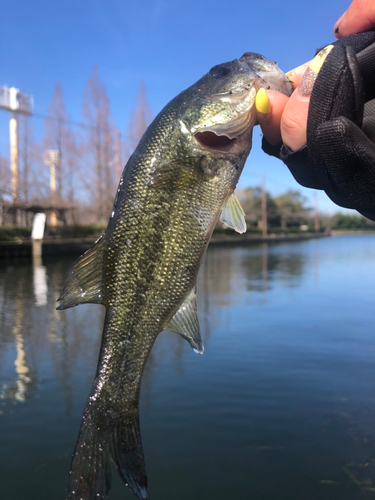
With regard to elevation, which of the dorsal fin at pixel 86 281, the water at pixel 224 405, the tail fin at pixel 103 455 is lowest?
the water at pixel 224 405

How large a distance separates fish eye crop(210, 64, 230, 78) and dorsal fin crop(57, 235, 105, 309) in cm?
97

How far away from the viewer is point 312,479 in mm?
3289

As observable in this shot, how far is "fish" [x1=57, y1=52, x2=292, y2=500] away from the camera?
195 cm

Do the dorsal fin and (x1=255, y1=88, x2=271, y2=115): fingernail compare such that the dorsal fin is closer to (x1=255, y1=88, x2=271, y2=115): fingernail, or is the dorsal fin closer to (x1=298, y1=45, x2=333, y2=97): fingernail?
(x1=255, y1=88, x2=271, y2=115): fingernail

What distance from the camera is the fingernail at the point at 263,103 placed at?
187 centimetres

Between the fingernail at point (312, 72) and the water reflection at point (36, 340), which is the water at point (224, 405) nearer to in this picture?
the water reflection at point (36, 340)

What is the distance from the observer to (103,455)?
188cm

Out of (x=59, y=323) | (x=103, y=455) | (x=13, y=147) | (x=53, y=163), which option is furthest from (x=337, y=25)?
(x=53, y=163)

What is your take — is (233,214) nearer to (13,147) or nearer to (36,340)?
(36,340)

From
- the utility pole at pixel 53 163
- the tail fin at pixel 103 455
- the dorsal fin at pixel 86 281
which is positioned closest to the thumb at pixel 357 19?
the dorsal fin at pixel 86 281

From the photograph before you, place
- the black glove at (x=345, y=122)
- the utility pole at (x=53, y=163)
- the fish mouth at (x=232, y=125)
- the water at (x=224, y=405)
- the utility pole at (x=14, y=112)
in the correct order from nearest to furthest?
the black glove at (x=345, y=122) < the fish mouth at (x=232, y=125) < the water at (x=224, y=405) < the utility pole at (x=14, y=112) < the utility pole at (x=53, y=163)

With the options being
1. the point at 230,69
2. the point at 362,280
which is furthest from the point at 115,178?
the point at 230,69

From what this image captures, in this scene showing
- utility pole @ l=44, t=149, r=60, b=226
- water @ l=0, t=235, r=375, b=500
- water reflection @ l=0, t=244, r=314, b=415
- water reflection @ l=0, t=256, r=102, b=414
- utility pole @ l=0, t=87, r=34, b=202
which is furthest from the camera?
utility pole @ l=44, t=149, r=60, b=226

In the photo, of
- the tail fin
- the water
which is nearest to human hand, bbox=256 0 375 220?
the tail fin
